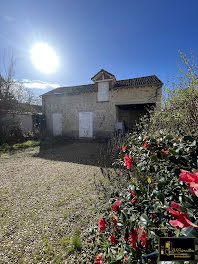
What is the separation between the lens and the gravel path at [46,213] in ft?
5.36

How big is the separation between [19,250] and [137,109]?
43.9 ft

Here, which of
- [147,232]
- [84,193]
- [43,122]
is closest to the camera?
[147,232]

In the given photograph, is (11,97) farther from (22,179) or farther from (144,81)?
(144,81)

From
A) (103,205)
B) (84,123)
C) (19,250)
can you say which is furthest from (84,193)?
(84,123)

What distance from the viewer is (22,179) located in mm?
3789

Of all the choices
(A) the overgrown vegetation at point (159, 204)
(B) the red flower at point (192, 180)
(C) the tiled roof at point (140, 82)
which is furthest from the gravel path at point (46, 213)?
(C) the tiled roof at point (140, 82)

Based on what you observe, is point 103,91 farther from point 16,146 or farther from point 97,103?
point 16,146

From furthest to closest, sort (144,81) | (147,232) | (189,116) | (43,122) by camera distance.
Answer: (43,122), (144,81), (189,116), (147,232)

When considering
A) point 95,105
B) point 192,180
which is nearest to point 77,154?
point 95,105

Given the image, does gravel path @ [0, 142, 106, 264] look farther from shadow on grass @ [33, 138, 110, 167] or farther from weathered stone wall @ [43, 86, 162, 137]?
weathered stone wall @ [43, 86, 162, 137]

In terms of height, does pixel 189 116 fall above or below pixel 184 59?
below

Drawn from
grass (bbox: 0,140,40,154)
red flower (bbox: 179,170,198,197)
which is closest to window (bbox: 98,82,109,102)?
grass (bbox: 0,140,40,154)

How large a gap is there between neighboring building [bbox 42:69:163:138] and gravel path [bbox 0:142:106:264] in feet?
21.8

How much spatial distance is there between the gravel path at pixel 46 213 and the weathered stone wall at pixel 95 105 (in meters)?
6.54
